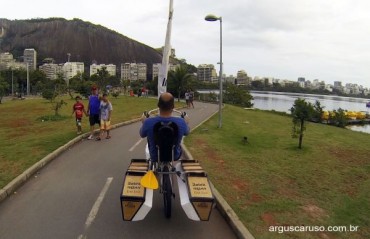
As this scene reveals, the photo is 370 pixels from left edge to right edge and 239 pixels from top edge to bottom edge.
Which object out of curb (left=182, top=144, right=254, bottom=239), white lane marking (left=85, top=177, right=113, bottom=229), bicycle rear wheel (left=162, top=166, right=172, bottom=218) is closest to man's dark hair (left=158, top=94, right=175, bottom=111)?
bicycle rear wheel (left=162, top=166, right=172, bottom=218)

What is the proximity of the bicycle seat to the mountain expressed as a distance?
7358 inches

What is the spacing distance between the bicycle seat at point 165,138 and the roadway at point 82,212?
1126 millimetres

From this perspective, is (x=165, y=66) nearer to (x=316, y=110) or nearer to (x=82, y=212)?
(x=82, y=212)

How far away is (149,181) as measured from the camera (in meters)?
5.07

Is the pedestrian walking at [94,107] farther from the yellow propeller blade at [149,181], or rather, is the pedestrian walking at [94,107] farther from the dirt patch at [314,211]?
the dirt patch at [314,211]

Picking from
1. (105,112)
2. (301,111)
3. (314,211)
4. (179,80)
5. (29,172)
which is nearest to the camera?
(314,211)

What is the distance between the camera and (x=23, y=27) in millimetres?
196750

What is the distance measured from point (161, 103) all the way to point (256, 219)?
2.58 meters

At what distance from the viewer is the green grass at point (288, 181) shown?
19.5 feet

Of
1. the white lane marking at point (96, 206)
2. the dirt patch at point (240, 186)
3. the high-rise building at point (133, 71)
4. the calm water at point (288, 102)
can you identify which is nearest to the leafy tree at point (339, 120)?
the calm water at point (288, 102)

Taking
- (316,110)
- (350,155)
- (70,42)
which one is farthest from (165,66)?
(70,42)

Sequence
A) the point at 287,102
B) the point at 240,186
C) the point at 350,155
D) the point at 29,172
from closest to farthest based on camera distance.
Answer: the point at 240,186 → the point at 29,172 → the point at 350,155 → the point at 287,102

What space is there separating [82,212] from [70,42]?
197094 millimetres

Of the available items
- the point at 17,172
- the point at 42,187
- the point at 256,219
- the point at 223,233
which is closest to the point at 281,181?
the point at 256,219
